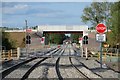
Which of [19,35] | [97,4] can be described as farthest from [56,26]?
[97,4]

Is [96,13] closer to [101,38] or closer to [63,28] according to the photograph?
[63,28]

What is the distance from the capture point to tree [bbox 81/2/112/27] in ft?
293

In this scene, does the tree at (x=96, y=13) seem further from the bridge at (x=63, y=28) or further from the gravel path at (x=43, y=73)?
the gravel path at (x=43, y=73)

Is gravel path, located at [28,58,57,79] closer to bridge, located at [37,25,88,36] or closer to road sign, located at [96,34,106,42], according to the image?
road sign, located at [96,34,106,42]

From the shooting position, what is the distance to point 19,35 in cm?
11912

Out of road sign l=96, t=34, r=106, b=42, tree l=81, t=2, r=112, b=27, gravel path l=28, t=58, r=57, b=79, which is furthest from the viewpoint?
tree l=81, t=2, r=112, b=27

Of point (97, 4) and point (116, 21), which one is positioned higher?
point (97, 4)

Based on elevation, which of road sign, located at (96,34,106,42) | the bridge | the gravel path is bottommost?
the gravel path

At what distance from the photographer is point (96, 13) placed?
9650cm

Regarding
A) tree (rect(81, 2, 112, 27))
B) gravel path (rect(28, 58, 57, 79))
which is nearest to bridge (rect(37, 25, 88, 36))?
tree (rect(81, 2, 112, 27))

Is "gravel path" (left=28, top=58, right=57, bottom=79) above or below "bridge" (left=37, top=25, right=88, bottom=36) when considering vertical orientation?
below

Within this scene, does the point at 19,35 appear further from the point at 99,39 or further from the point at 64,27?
the point at 99,39

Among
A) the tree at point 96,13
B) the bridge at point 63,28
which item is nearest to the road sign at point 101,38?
the tree at point 96,13

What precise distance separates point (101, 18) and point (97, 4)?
4244 millimetres
